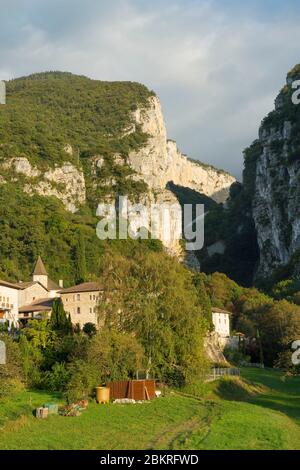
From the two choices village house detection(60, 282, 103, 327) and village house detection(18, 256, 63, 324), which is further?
village house detection(18, 256, 63, 324)

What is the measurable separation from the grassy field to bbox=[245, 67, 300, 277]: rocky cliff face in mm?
91406

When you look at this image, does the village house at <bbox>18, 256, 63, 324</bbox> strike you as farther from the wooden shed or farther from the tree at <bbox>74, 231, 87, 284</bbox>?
the wooden shed

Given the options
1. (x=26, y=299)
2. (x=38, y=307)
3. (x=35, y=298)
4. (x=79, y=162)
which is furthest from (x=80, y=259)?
(x=79, y=162)

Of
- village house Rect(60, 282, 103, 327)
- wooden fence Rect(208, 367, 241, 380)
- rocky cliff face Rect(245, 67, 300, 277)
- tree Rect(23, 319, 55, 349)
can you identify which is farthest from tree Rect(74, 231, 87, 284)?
tree Rect(23, 319, 55, 349)

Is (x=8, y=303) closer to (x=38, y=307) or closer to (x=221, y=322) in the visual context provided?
(x=38, y=307)

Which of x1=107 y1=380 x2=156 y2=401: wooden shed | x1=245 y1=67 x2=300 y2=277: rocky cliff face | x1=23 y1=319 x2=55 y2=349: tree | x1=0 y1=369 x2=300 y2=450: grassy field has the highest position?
x1=245 y1=67 x2=300 y2=277: rocky cliff face

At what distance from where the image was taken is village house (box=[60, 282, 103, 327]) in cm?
7119

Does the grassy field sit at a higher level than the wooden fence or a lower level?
lower

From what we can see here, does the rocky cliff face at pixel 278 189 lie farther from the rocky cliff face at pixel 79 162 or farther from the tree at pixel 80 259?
the tree at pixel 80 259

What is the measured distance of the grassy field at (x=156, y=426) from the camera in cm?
2866

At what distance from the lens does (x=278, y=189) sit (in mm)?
146000

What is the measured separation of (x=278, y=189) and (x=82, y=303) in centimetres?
8218

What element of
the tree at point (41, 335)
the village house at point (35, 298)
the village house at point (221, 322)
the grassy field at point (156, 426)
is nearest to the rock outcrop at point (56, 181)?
the village house at point (35, 298)

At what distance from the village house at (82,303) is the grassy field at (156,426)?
27.3 meters
